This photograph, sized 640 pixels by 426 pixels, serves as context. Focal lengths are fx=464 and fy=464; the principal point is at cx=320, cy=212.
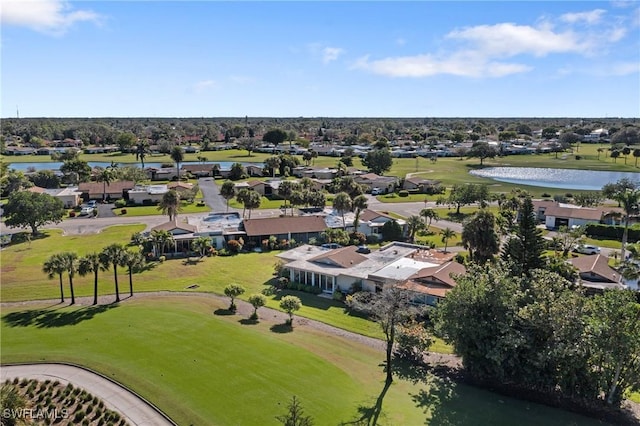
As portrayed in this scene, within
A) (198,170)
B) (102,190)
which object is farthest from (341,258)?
(198,170)

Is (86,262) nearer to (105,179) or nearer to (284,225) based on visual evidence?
(284,225)

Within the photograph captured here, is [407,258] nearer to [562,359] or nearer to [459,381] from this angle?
[459,381]

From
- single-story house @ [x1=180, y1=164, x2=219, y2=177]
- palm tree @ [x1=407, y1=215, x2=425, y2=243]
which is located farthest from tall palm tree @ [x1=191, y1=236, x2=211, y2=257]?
single-story house @ [x1=180, y1=164, x2=219, y2=177]

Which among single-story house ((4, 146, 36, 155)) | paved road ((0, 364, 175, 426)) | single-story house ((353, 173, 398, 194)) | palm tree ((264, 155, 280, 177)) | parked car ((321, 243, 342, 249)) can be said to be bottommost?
paved road ((0, 364, 175, 426))

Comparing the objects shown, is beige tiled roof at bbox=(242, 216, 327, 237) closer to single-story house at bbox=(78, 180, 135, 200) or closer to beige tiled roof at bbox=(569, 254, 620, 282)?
beige tiled roof at bbox=(569, 254, 620, 282)

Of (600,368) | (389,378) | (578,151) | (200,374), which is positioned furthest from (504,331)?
(578,151)

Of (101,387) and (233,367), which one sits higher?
(233,367)

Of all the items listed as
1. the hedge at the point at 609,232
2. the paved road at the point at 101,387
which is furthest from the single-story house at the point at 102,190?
the hedge at the point at 609,232
